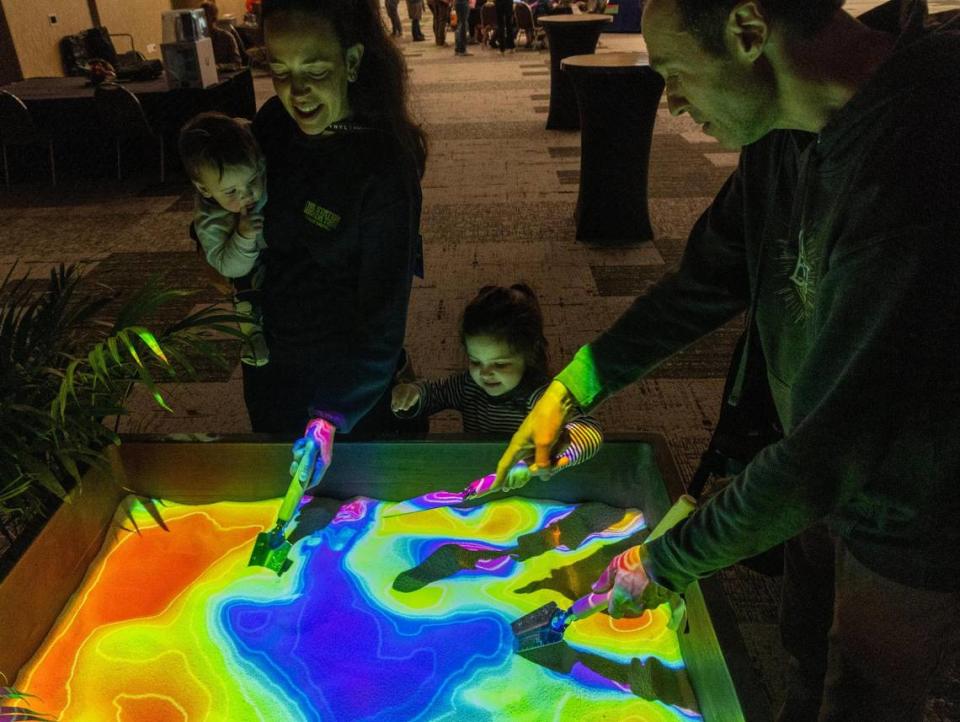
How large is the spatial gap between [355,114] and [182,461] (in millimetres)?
852

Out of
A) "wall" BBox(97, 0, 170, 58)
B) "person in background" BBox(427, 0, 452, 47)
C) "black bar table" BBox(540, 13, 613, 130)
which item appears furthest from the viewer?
"person in background" BBox(427, 0, 452, 47)

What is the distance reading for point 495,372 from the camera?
1679mm

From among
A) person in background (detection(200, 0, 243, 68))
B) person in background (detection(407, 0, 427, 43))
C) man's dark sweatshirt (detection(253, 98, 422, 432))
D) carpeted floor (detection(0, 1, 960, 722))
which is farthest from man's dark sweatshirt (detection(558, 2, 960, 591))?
person in background (detection(407, 0, 427, 43))

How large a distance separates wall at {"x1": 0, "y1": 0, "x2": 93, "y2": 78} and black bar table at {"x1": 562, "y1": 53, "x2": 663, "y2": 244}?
6.08 meters

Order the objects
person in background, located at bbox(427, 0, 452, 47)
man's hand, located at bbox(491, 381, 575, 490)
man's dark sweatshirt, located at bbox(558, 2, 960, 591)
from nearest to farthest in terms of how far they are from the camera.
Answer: man's dark sweatshirt, located at bbox(558, 2, 960, 591) → man's hand, located at bbox(491, 381, 575, 490) → person in background, located at bbox(427, 0, 452, 47)

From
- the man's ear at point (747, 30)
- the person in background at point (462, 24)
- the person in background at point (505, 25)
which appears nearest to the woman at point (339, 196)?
the man's ear at point (747, 30)

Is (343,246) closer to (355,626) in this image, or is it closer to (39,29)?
(355,626)

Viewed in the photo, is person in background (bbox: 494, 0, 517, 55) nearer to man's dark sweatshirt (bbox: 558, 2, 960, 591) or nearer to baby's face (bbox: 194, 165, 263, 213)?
baby's face (bbox: 194, 165, 263, 213)

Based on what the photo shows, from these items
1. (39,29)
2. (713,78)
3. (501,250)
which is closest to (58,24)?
(39,29)

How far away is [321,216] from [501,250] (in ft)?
8.21

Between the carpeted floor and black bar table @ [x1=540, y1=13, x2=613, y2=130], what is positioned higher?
black bar table @ [x1=540, y1=13, x2=613, y2=130]

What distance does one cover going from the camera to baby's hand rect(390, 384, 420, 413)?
67.9 inches

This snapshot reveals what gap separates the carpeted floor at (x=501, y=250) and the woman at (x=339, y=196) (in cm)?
37

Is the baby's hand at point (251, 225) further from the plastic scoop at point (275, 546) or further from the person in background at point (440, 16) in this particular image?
the person in background at point (440, 16)
